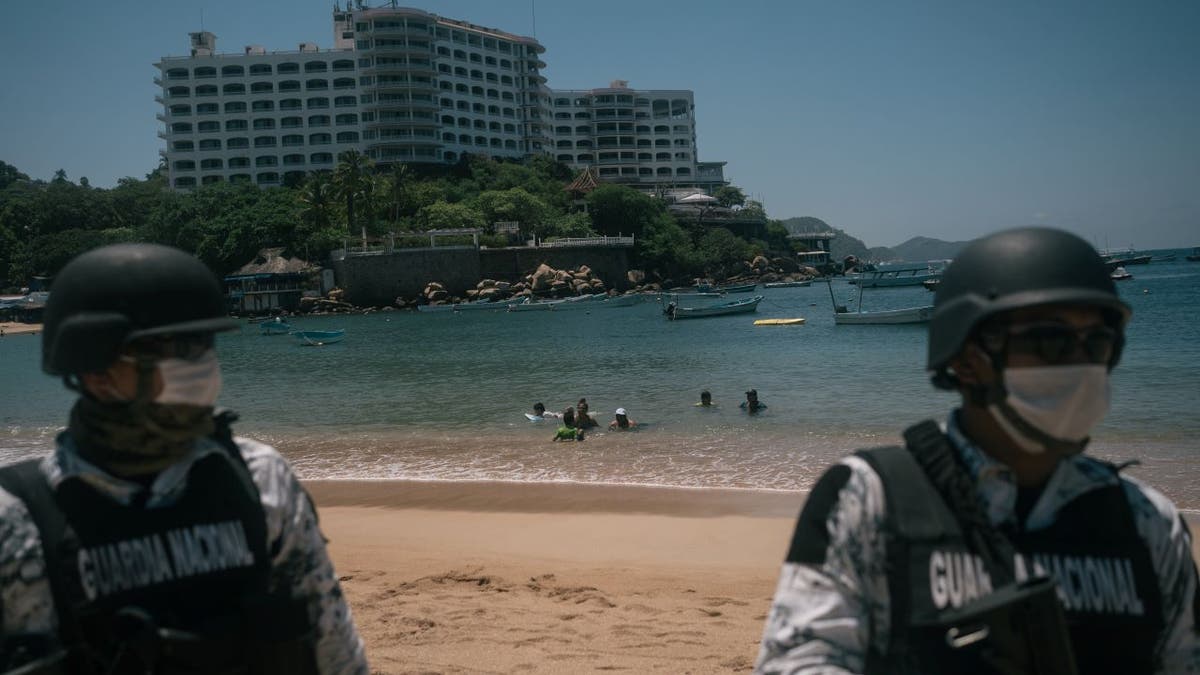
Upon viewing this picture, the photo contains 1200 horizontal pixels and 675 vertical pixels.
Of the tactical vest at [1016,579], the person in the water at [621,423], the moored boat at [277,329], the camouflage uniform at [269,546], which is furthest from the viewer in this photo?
the moored boat at [277,329]

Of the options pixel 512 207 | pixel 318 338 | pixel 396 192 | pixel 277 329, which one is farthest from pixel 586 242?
pixel 318 338

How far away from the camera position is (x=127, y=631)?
2.06 m

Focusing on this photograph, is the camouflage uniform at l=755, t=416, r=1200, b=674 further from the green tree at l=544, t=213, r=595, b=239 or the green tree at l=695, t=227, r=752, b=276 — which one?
the green tree at l=695, t=227, r=752, b=276

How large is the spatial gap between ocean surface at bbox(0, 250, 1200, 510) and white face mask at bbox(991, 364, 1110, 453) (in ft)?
21.1

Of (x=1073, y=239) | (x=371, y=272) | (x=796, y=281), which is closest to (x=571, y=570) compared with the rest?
(x=1073, y=239)

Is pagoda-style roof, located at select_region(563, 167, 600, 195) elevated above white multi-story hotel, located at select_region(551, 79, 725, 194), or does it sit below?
below

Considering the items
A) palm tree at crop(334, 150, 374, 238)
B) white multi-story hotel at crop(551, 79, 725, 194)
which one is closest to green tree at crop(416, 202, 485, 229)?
palm tree at crop(334, 150, 374, 238)

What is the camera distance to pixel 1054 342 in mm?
1912

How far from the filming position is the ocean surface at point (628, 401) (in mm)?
15734

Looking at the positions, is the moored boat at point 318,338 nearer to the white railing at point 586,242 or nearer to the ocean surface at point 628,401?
the ocean surface at point 628,401

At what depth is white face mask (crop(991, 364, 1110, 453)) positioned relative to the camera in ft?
→ 6.17

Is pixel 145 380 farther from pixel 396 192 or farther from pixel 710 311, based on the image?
pixel 396 192

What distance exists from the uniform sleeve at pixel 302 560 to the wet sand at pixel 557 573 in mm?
4034

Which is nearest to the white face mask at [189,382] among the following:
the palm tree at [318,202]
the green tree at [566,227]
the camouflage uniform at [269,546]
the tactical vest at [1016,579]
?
the camouflage uniform at [269,546]
